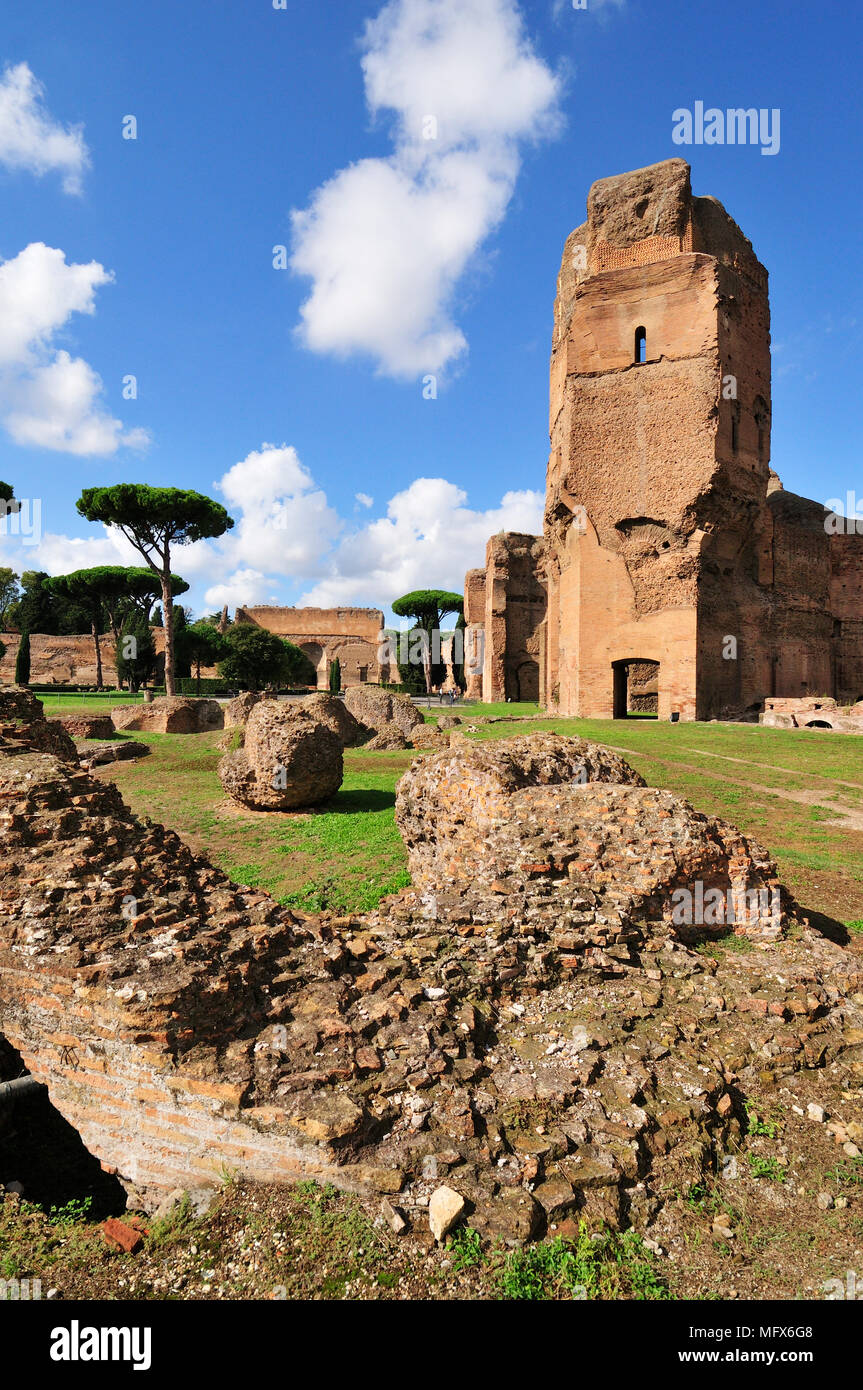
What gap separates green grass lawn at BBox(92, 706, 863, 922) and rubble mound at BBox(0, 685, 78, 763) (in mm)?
2050

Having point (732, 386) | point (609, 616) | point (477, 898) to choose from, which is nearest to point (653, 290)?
point (732, 386)

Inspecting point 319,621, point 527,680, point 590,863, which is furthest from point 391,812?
point 319,621

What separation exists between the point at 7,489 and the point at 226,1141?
155ft

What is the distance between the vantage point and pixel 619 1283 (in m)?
2.14

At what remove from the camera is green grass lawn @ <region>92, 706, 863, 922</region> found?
21.6 ft

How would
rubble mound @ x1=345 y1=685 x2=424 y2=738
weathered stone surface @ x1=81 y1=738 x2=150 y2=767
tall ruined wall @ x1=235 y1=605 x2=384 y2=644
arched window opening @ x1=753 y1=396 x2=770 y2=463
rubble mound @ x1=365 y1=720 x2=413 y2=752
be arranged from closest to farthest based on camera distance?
1. weathered stone surface @ x1=81 y1=738 x2=150 y2=767
2. rubble mound @ x1=365 y1=720 x2=413 y2=752
3. rubble mound @ x1=345 y1=685 x2=424 y2=738
4. arched window opening @ x1=753 y1=396 x2=770 y2=463
5. tall ruined wall @ x1=235 y1=605 x2=384 y2=644

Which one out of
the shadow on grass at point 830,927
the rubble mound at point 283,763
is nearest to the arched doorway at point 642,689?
the rubble mound at point 283,763

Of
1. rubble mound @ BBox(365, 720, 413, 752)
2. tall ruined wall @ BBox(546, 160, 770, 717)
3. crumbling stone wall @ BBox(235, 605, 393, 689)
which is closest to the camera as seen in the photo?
rubble mound @ BBox(365, 720, 413, 752)

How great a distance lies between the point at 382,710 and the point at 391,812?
8933 mm

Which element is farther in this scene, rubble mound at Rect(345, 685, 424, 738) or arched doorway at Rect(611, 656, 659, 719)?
arched doorway at Rect(611, 656, 659, 719)

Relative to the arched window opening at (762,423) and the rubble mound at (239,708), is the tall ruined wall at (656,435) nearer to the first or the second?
the arched window opening at (762,423)

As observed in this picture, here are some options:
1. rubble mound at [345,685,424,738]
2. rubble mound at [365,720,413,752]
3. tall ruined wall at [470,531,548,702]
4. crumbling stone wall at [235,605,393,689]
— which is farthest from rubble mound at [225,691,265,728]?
crumbling stone wall at [235,605,393,689]

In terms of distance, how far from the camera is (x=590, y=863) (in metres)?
4.47

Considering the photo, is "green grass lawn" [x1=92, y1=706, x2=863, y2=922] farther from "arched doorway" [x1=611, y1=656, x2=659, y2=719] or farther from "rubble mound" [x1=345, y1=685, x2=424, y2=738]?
"arched doorway" [x1=611, y1=656, x2=659, y2=719]
